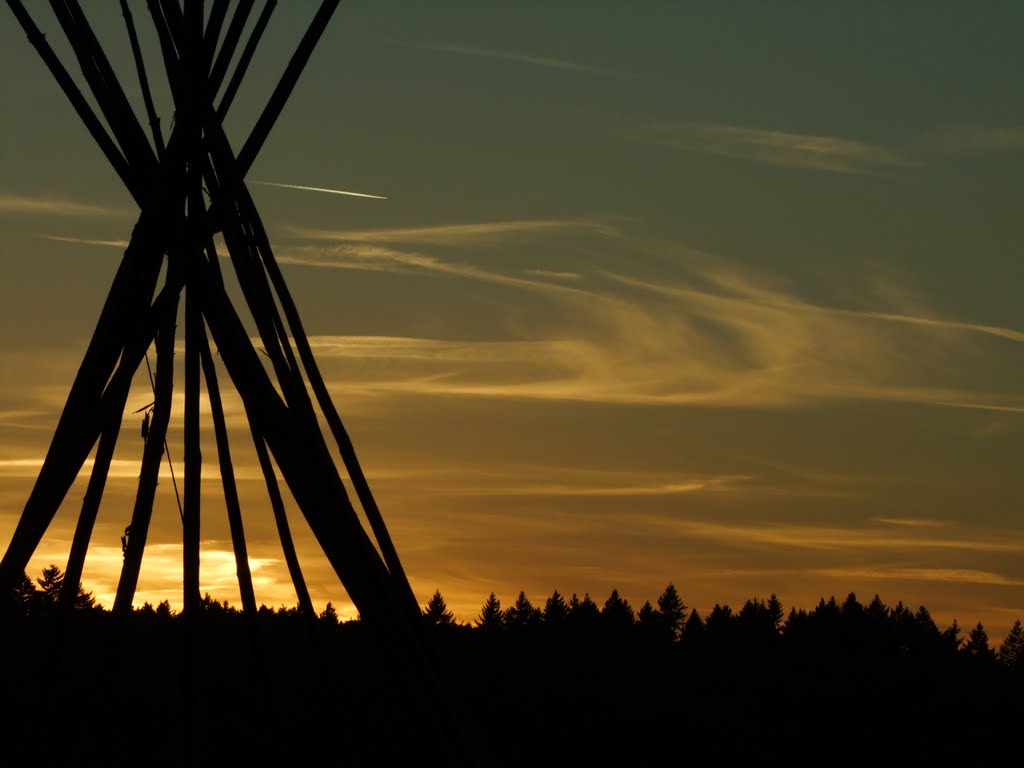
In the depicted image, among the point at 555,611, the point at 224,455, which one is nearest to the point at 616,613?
the point at 555,611

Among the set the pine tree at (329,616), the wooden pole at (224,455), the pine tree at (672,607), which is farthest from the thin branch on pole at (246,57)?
the pine tree at (672,607)

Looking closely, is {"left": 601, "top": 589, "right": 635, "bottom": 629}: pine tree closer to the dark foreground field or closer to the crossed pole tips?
the dark foreground field

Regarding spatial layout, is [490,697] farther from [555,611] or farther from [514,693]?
[555,611]

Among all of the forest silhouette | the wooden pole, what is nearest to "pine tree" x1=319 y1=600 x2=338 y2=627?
the forest silhouette

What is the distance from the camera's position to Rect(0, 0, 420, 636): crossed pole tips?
708cm

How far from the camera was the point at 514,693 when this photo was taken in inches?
754

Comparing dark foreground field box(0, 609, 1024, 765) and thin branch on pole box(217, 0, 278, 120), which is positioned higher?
thin branch on pole box(217, 0, 278, 120)

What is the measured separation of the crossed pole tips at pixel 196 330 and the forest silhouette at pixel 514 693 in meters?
0.44

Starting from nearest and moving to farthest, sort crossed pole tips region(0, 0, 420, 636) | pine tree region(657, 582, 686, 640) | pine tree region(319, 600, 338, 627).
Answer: crossed pole tips region(0, 0, 420, 636), pine tree region(319, 600, 338, 627), pine tree region(657, 582, 686, 640)

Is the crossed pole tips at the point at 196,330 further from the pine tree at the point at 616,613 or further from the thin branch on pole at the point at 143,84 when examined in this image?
the pine tree at the point at 616,613

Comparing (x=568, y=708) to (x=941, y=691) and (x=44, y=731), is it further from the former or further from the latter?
(x=44, y=731)

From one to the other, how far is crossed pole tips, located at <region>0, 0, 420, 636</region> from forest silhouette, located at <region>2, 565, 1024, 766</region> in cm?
44

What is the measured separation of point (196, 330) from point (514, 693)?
1251 centimetres

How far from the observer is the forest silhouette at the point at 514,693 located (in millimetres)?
8055
